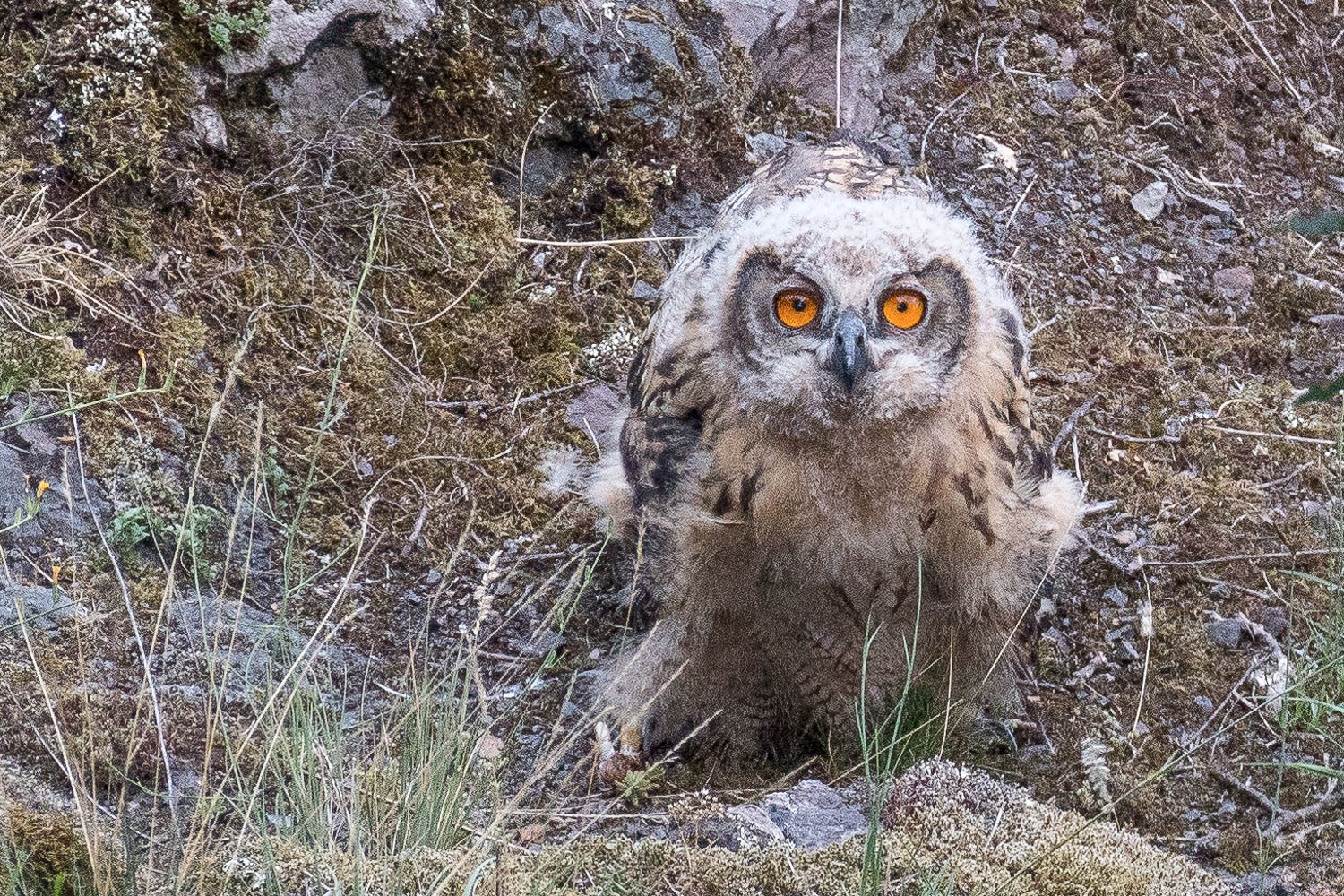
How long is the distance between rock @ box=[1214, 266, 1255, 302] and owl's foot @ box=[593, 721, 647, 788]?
9.86 feet

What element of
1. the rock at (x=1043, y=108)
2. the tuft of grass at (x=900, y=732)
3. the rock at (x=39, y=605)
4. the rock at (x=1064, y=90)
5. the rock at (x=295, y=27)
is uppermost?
the rock at (x=295, y=27)

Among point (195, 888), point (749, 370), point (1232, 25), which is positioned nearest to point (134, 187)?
point (749, 370)

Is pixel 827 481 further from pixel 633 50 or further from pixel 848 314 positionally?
pixel 633 50

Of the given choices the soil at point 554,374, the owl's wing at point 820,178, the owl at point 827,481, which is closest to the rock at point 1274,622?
the soil at point 554,374

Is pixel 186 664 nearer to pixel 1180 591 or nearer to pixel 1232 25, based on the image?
pixel 1180 591

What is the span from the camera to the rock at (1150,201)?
5230 mm

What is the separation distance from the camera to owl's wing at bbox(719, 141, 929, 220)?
12.3ft

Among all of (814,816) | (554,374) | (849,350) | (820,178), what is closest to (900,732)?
(814,816)

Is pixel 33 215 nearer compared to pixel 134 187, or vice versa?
pixel 33 215

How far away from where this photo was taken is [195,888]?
2188mm

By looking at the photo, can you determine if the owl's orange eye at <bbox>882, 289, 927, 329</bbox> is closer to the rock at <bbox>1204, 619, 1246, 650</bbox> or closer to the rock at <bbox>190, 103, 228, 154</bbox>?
the rock at <bbox>1204, 619, 1246, 650</bbox>

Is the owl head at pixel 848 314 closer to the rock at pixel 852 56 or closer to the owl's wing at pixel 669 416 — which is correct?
the owl's wing at pixel 669 416

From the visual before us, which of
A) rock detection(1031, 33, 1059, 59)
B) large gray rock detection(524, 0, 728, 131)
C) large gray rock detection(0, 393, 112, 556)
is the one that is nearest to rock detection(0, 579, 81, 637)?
large gray rock detection(0, 393, 112, 556)

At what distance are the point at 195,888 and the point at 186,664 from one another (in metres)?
1.12
